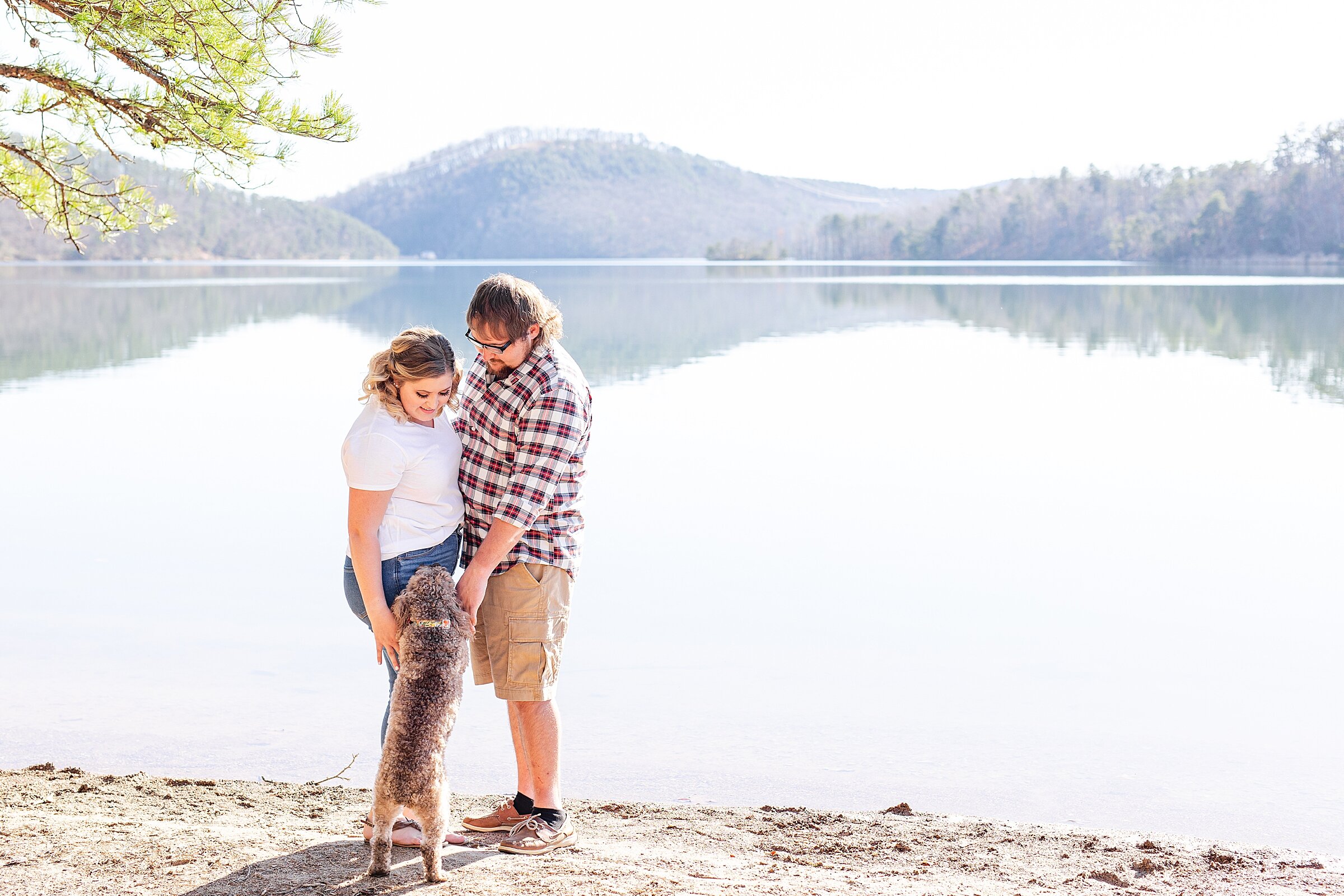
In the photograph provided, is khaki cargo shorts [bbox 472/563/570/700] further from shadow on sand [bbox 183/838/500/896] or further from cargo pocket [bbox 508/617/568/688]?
shadow on sand [bbox 183/838/500/896]

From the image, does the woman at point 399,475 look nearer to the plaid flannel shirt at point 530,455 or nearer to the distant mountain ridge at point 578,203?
the plaid flannel shirt at point 530,455

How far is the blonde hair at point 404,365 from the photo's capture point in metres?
2.80

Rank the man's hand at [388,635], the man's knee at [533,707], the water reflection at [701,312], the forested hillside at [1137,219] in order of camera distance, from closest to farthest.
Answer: the man's hand at [388,635] → the man's knee at [533,707] → the water reflection at [701,312] → the forested hillside at [1137,219]

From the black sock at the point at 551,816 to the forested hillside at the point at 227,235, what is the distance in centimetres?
10956

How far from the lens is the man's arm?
2.86 m

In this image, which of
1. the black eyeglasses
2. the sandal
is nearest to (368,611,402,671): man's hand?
the sandal

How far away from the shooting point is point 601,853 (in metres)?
3.22

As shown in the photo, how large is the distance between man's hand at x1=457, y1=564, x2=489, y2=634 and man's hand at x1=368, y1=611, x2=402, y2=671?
0.16 meters

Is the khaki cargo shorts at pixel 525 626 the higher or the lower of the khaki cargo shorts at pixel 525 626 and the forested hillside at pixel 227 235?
the lower

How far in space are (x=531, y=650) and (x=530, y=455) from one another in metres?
0.50

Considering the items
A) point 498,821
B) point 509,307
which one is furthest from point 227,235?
point 509,307

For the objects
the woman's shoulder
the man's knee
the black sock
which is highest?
the woman's shoulder

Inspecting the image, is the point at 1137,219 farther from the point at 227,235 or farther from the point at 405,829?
the point at 405,829

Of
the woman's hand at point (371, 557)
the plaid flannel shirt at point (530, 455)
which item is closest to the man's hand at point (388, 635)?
the woman's hand at point (371, 557)
